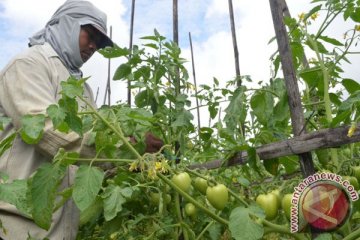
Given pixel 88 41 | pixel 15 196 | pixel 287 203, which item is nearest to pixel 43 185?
pixel 15 196

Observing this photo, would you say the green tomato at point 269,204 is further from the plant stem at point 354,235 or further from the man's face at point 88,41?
the man's face at point 88,41

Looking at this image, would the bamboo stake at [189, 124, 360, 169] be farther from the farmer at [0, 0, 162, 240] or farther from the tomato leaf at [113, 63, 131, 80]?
the tomato leaf at [113, 63, 131, 80]

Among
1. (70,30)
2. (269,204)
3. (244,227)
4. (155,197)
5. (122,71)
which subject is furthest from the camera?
(70,30)

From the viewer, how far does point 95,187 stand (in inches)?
41.4

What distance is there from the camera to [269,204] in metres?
1.07

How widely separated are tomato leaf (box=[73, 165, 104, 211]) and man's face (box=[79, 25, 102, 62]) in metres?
0.96

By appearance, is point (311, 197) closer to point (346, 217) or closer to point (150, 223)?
point (346, 217)

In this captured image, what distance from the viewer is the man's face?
1.89m

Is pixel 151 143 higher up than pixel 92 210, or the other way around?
pixel 151 143

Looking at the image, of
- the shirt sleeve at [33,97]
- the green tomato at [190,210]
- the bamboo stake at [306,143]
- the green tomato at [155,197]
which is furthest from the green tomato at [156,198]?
the bamboo stake at [306,143]

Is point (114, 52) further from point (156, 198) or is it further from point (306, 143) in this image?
point (306, 143)

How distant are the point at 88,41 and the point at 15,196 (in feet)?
3.22

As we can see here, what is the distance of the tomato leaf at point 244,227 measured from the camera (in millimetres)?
947

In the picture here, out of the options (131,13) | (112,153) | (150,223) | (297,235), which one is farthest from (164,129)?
Answer: (131,13)
